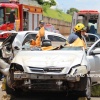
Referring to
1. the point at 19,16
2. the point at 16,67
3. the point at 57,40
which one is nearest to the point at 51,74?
the point at 16,67

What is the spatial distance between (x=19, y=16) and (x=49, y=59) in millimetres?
14338

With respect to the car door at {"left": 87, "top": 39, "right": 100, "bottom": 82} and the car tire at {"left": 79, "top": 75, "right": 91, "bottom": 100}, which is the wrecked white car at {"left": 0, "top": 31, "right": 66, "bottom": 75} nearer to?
the car door at {"left": 87, "top": 39, "right": 100, "bottom": 82}

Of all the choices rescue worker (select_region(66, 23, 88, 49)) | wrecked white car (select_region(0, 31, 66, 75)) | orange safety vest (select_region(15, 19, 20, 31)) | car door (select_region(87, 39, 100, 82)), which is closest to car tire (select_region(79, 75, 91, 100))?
car door (select_region(87, 39, 100, 82))

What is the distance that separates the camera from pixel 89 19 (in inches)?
941

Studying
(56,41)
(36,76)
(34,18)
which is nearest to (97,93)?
(36,76)

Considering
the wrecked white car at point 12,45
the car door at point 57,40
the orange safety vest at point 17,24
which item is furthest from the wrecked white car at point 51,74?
the orange safety vest at point 17,24

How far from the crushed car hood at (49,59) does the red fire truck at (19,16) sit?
10.4 metres

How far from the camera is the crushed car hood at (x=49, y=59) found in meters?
7.94

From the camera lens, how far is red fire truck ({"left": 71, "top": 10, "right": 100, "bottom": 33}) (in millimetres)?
22550

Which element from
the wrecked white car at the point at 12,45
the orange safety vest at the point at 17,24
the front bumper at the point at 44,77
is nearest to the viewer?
the front bumper at the point at 44,77

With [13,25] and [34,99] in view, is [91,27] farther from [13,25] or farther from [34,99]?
[34,99]

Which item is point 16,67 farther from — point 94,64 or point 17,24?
point 17,24

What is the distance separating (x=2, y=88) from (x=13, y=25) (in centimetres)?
1144

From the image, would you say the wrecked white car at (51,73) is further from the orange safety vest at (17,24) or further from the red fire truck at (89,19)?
the red fire truck at (89,19)
